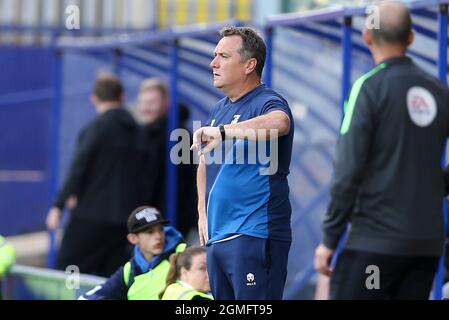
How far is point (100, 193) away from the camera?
9.27 meters

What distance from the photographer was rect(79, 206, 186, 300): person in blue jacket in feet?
21.2

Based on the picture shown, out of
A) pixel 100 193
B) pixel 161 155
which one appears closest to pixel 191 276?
pixel 100 193

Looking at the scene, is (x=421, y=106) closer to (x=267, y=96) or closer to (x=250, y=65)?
(x=267, y=96)

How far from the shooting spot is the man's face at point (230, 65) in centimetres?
522

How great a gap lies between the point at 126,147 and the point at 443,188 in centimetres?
474

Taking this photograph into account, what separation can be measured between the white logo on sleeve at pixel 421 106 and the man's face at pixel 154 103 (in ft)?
17.2

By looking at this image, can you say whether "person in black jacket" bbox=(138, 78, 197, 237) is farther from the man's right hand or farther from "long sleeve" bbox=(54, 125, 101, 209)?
the man's right hand

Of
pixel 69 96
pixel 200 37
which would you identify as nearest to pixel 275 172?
pixel 200 37

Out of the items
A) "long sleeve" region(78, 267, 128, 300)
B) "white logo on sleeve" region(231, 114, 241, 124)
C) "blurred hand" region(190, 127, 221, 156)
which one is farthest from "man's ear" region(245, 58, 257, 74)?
"long sleeve" region(78, 267, 128, 300)

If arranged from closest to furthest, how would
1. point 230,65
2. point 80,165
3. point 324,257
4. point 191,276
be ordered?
point 324,257 → point 230,65 → point 191,276 → point 80,165

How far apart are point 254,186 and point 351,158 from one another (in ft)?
1.71

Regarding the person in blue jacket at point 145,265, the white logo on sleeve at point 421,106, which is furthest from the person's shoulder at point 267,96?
the person in blue jacket at point 145,265

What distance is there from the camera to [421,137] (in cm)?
486

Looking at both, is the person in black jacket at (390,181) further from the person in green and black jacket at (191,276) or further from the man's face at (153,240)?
the man's face at (153,240)
